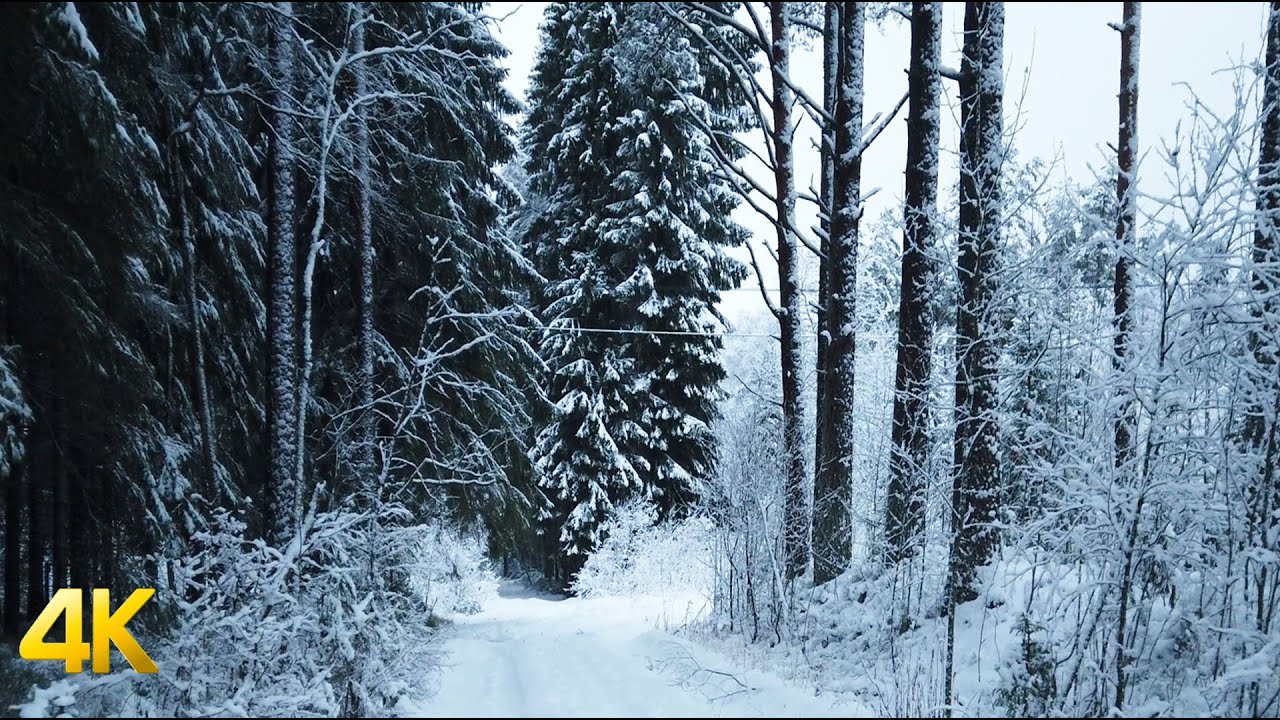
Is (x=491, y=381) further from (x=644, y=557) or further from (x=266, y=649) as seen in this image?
(x=266, y=649)

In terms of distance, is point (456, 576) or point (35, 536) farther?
point (456, 576)

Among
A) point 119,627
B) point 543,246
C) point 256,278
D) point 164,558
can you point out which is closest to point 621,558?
point 543,246

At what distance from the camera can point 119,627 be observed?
17.2 ft

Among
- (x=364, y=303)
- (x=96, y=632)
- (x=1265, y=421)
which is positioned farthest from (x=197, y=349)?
(x=1265, y=421)

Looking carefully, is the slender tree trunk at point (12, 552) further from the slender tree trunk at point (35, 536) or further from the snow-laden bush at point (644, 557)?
the snow-laden bush at point (644, 557)

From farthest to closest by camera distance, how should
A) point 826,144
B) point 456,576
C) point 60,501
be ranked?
point 456,576 < point 826,144 < point 60,501

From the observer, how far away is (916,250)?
24.2 feet

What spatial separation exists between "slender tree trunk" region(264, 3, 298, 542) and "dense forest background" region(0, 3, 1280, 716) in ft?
0.12

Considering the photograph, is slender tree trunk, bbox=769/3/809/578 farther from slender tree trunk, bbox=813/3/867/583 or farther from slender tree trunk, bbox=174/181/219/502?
slender tree trunk, bbox=174/181/219/502

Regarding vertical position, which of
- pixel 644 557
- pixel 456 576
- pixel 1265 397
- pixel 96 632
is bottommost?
pixel 456 576

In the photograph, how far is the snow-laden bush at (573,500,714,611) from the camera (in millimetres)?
15930

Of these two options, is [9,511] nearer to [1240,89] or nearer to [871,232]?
[1240,89]

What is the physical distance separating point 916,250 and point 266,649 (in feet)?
21.6

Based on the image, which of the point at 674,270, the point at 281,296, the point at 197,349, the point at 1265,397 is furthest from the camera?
the point at 674,270
